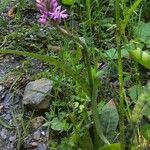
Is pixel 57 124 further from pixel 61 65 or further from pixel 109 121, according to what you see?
pixel 61 65

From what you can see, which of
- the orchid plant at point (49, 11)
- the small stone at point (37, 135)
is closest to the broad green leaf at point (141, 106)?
the orchid plant at point (49, 11)

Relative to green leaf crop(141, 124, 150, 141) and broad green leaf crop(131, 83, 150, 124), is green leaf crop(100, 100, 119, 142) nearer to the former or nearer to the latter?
green leaf crop(141, 124, 150, 141)

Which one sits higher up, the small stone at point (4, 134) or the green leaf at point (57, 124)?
the green leaf at point (57, 124)

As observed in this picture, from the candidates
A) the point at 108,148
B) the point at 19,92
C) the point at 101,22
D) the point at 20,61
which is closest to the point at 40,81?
the point at 19,92

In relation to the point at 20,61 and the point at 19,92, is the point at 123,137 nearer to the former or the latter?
the point at 19,92

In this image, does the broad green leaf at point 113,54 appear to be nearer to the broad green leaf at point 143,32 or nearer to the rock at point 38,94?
the broad green leaf at point 143,32

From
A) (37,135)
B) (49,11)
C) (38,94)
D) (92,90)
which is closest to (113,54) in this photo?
(38,94)
